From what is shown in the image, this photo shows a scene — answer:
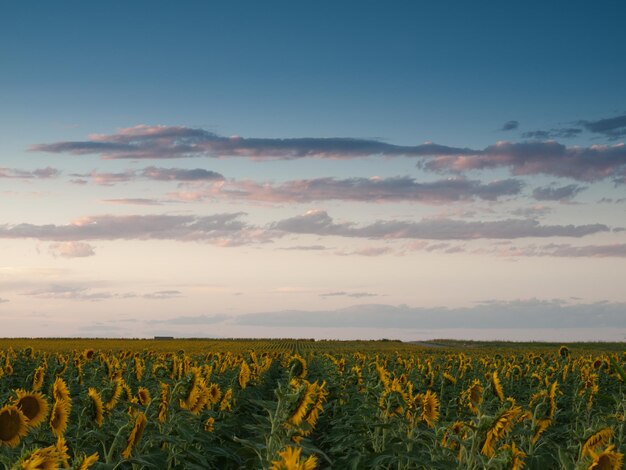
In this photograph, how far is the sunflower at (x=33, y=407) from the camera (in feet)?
25.7

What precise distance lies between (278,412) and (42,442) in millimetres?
2416

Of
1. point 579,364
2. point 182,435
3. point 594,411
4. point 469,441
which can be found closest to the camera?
point 469,441

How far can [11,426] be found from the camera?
6.95 m

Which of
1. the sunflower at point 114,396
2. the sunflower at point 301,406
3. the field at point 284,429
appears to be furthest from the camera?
the sunflower at point 114,396

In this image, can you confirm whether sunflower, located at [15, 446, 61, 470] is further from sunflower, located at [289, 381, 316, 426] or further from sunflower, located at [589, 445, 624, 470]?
sunflower, located at [589, 445, 624, 470]

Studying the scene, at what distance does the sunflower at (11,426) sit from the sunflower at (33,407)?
0.69m

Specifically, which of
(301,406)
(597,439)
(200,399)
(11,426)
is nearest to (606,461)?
(597,439)

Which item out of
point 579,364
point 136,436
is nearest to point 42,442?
point 136,436

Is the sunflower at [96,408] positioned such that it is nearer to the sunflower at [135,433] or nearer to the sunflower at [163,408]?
the sunflower at [163,408]

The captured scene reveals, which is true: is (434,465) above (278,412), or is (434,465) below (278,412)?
below

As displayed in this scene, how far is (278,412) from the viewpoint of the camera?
711 centimetres

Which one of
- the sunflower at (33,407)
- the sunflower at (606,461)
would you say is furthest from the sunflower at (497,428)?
the sunflower at (33,407)

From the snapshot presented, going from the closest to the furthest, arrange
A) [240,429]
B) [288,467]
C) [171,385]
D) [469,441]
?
1. [288,467]
2. [469,441]
3. [171,385]
4. [240,429]

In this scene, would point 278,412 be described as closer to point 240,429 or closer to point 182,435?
point 182,435
